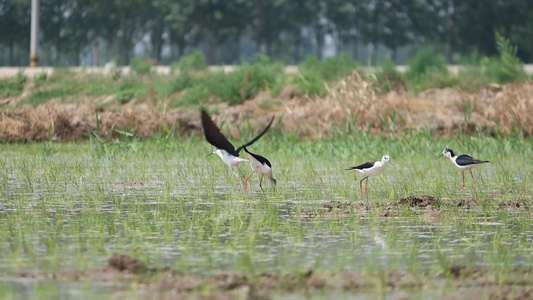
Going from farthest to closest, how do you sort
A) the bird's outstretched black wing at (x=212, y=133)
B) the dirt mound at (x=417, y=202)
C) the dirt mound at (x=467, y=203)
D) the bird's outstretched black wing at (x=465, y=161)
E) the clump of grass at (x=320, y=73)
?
the clump of grass at (x=320, y=73) → the bird's outstretched black wing at (x=465, y=161) → the bird's outstretched black wing at (x=212, y=133) → the dirt mound at (x=467, y=203) → the dirt mound at (x=417, y=202)

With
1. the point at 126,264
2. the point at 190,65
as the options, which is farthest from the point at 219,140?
the point at 190,65

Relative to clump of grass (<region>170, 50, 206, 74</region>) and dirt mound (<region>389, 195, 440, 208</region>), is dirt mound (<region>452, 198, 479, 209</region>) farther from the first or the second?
clump of grass (<region>170, 50, 206, 74</region>)

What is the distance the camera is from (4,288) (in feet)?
19.9

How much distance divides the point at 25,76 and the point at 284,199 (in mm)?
17348

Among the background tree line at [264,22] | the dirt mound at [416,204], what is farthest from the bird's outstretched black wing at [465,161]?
the background tree line at [264,22]

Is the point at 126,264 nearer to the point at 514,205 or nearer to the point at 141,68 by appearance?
the point at 514,205

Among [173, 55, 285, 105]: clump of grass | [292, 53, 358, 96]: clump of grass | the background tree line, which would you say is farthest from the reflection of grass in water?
the background tree line

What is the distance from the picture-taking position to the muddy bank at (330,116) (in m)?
19.8

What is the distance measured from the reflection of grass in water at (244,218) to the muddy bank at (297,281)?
0.13 metres

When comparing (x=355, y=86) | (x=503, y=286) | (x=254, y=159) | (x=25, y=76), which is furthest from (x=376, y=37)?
(x=503, y=286)

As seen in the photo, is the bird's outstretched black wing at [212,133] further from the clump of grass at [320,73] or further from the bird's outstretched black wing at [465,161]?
the clump of grass at [320,73]

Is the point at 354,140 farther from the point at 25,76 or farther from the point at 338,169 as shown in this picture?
the point at 25,76

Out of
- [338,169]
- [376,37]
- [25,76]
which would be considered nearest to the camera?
[338,169]

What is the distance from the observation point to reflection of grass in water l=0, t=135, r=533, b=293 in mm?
7148
